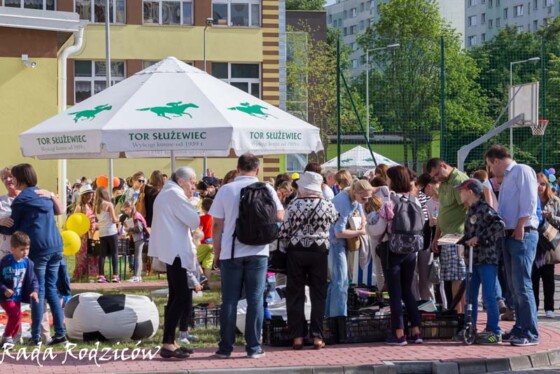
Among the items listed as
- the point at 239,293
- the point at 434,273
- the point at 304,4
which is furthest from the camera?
the point at 304,4

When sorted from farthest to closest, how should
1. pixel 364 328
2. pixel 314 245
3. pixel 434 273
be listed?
pixel 434 273 < pixel 364 328 < pixel 314 245

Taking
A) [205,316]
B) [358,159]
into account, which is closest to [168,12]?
[358,159]

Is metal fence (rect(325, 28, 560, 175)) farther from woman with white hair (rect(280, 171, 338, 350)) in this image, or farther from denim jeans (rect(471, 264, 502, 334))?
woman with white hair (rect(280, 171, 338, 350))

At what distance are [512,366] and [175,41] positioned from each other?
127 feet

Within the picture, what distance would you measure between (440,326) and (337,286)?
1.26 m

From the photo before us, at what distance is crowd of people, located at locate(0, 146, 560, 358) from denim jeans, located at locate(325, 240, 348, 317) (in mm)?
14

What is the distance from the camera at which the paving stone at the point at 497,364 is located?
11.9m

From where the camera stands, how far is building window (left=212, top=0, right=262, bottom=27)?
163 feet

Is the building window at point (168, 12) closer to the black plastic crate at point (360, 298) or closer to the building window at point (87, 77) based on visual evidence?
the building window at point (87, 77)

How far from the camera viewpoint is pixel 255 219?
1184cm

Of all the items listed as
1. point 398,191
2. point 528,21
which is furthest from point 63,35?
point 528,21

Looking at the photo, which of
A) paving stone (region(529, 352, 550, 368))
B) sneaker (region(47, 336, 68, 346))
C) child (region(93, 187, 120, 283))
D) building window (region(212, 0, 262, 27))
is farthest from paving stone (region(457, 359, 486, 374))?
building window (region(212, 0, 262, 27))

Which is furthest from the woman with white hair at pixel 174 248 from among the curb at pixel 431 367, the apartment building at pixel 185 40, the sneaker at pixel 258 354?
the apartment building at pixel 185 40

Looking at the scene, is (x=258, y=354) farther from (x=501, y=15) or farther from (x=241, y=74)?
(x=501, y=15)
